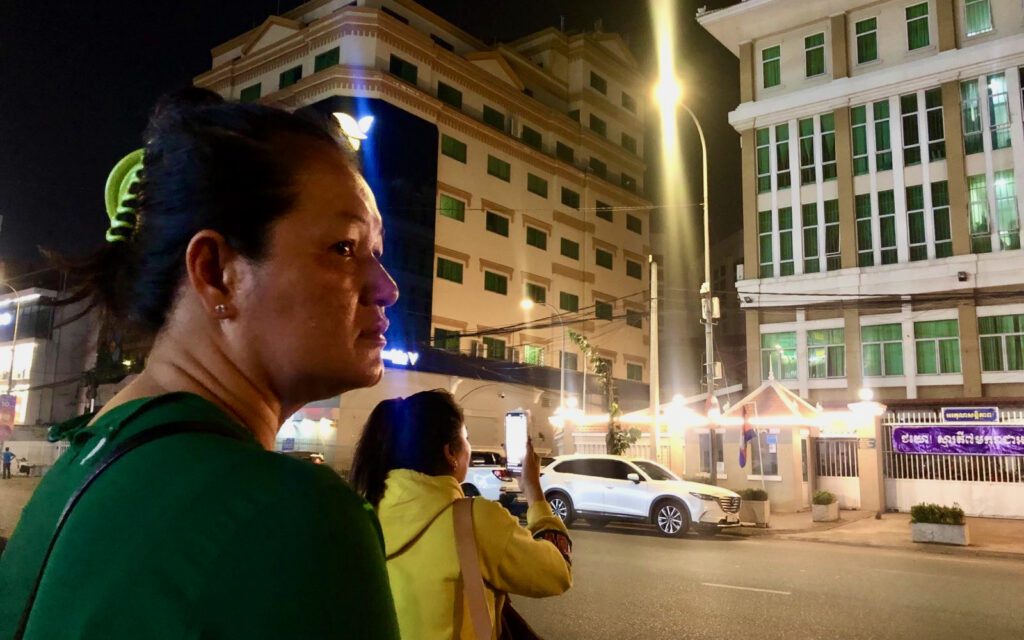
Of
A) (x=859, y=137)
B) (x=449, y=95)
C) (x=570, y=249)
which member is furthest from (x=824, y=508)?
(x=449, y=95)

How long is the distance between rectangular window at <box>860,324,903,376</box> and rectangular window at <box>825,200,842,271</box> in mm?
2531

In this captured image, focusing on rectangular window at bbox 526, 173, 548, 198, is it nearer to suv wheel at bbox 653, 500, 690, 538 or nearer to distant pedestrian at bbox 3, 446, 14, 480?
suv wheel at bbox 653, 500, 690, 538

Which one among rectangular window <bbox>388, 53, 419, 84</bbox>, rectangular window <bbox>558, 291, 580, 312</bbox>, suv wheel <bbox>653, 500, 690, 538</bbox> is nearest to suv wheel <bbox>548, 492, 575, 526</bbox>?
suv wheel <bbox>653, 500, 690, 538</bbox>

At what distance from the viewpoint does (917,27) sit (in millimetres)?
24359

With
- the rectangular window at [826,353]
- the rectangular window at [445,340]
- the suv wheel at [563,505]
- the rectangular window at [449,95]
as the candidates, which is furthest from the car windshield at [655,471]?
the rectangular window at [449,95]

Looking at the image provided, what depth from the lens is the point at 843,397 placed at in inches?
943

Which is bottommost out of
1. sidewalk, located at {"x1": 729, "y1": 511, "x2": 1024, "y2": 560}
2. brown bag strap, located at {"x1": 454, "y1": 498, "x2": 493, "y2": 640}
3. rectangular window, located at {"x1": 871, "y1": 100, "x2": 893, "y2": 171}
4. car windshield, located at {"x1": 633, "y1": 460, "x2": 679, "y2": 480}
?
sidewalk, located at {"x1": 729, "y1": 511, "x2": 1024, "y2": 560}

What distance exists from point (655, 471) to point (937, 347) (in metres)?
12.5

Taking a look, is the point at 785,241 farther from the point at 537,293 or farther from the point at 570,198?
the point at 570,198

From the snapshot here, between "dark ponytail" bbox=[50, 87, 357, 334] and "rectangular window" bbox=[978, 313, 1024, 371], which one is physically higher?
"rectangular window" bbox=[978, 313, 1024, 371]

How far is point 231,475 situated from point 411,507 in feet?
5.00

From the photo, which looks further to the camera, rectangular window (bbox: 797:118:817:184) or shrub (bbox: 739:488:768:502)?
rectangular window (bbox: 797:118:817:184)

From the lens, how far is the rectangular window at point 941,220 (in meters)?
22.9

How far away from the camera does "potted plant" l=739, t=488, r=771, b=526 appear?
54.0ft
